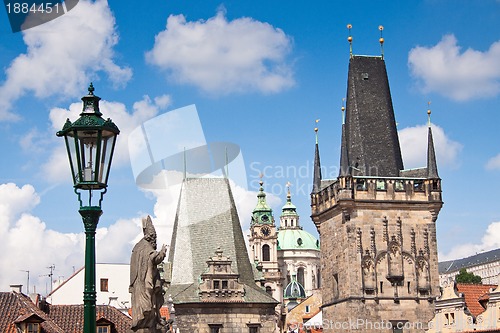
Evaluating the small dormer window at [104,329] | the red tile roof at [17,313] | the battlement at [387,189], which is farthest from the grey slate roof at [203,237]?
the red tile roof at [17,313]

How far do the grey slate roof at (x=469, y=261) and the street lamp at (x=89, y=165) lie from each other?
142883 millimetres

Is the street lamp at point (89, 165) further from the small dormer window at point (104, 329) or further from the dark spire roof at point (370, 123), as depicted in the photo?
Answer: the dark spire roof at point (370, 123)

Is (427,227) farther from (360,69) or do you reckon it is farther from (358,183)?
(360,69)

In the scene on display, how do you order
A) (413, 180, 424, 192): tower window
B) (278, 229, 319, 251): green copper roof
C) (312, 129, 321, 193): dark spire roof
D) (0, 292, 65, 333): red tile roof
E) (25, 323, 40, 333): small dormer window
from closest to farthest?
(25, 323, 40, 333): small dormer window → (0, 292, 65, 333): red tile roof → (413, 180, 424, 192): tower window → (312, 129, 321, 193): dark spire roof → (278, 229, 319, 251): green copper roof

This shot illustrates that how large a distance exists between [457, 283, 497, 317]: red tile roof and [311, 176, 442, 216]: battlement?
728 centimetres

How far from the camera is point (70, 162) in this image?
745 cm

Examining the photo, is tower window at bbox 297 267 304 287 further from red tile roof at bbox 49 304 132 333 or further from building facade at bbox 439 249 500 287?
red tile roof at bbox 49 304 132 333

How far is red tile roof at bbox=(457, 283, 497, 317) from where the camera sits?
38.1 meters

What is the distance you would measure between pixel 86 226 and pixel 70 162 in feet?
1.90

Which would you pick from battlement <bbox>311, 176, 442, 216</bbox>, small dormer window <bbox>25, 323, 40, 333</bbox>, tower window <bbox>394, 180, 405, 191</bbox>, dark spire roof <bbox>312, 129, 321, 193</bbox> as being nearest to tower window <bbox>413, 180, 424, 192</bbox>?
battlement <bbox>311, 176, 442, 216</bbox>

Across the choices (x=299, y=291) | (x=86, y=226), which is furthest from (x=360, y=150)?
(x=299, y=291)

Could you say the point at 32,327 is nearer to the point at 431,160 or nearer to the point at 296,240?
the point at 431,160

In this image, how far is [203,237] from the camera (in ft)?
144

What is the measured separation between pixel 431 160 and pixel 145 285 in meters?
39.7
